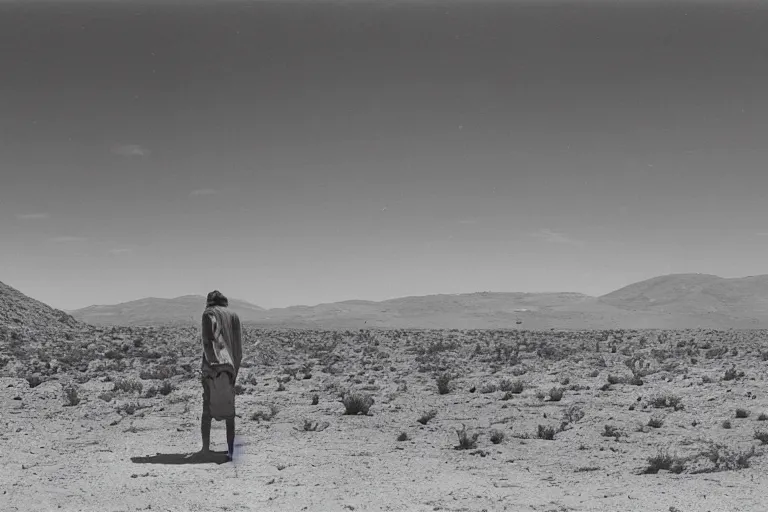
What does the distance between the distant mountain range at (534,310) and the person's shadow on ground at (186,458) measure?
91.6 metres

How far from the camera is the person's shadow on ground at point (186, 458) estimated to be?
31.2ft

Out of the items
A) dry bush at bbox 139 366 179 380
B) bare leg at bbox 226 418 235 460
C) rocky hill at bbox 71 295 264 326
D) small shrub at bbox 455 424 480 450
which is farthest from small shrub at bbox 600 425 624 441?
rocky hill at bbox 71 295 264 326

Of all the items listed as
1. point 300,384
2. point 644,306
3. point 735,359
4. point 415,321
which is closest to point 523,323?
point 415,321

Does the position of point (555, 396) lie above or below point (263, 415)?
below

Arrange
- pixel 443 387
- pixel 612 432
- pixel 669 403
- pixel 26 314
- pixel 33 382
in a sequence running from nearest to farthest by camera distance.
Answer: pixel 612 432 < pixel 669 403 < pixel 443 387 < pixel 33 382 < pixel 26 314

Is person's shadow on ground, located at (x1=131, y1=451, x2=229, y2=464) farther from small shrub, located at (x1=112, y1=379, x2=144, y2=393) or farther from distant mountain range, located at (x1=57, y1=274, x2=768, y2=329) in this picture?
distant mountain range, located at (x1=57, y1=274, x2=768, y2=329)

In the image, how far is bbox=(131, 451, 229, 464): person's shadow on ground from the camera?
952 centimetres

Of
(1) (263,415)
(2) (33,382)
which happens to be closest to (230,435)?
(1) (263,415)

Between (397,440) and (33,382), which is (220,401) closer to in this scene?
(397,440)

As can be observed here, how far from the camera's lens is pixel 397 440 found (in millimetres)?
11617

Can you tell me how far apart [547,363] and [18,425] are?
63.8 ft

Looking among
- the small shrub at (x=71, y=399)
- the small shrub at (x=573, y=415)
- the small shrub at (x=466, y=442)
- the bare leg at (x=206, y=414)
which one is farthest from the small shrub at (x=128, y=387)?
the small shrub at (x=573, y=415)

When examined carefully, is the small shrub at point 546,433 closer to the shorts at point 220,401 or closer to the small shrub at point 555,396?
the small shrub at point 555,396

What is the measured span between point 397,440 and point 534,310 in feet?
404
